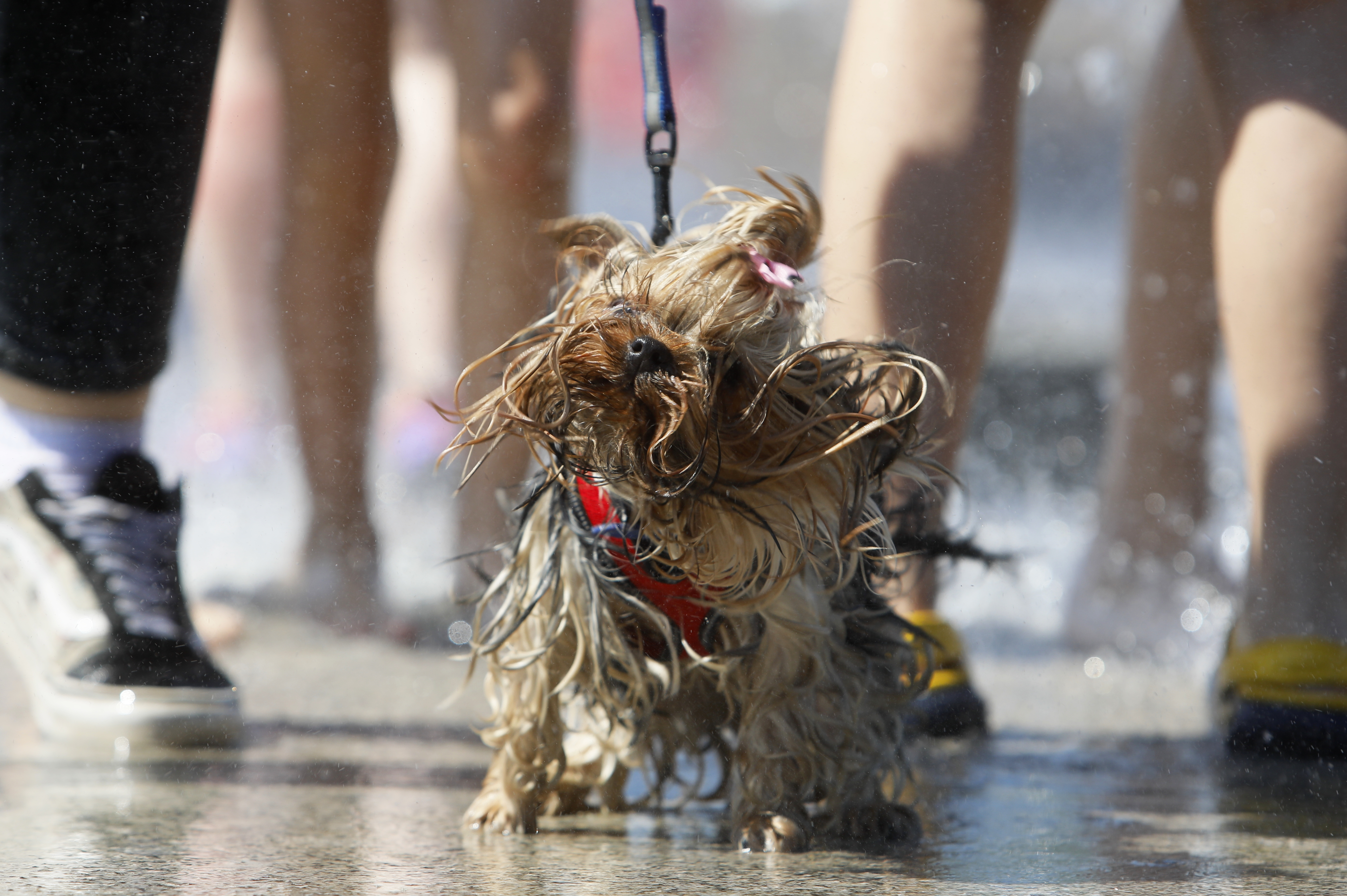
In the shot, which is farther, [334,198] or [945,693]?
[334,198]

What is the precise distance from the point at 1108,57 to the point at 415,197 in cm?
333

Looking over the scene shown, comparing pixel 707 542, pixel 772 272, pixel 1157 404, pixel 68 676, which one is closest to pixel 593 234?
pixel 772 272

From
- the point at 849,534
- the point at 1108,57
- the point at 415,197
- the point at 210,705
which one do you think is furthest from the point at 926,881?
the point at 1108,57

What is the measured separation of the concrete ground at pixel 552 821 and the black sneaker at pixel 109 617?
0.06 meters

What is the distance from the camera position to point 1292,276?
207 cm

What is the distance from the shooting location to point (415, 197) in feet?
8.64

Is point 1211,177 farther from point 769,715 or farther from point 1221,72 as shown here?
point 769,715

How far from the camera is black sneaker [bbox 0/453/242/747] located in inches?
78.5

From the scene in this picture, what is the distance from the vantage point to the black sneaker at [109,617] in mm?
1994

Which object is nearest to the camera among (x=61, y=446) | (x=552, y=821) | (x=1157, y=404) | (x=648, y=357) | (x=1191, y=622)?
(x=648, y=357)

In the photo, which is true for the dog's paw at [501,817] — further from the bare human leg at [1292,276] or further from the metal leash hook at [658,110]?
the bare human leg at [1292,276]

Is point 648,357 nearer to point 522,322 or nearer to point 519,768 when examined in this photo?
point 519,768

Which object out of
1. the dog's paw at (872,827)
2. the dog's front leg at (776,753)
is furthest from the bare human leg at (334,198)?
the dog's paw at (872,827)

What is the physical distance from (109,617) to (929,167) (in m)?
1.58
